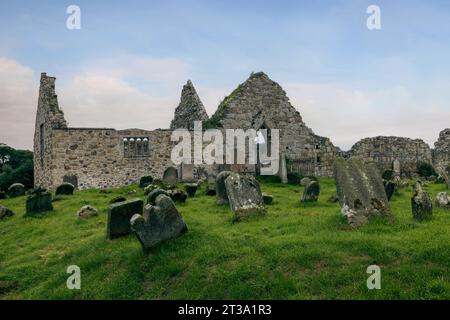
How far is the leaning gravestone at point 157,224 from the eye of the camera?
29.6 feet

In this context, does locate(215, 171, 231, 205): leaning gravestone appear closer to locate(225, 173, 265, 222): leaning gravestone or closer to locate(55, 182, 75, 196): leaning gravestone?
locate(225, 173, 265, 222): leaning gravestone

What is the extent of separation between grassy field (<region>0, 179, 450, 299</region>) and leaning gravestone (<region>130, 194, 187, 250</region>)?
7.7 inches

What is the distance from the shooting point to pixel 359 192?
9.77 m

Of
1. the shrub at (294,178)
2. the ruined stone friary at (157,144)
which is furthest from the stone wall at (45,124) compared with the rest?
the shrub at (294,178)

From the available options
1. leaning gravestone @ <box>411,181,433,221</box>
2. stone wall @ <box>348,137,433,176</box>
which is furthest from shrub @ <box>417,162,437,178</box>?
leaning gravestone @ <box>411,181,433,221</box>

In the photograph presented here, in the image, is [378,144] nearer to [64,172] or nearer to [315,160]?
[315,160]

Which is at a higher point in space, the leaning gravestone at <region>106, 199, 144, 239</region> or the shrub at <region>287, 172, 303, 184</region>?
the shrub at <region>287, 172, 303, 184</region>

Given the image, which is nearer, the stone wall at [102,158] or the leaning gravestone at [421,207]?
the leaning gravestone at [421,207]

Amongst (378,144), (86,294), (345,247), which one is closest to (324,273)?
(345,247)

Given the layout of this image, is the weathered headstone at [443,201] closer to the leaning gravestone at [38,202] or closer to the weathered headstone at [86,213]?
the weathered headstone at [86,213]

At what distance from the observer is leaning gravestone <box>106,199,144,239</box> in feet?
34.2

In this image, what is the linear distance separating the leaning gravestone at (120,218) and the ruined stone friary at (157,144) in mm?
12777
